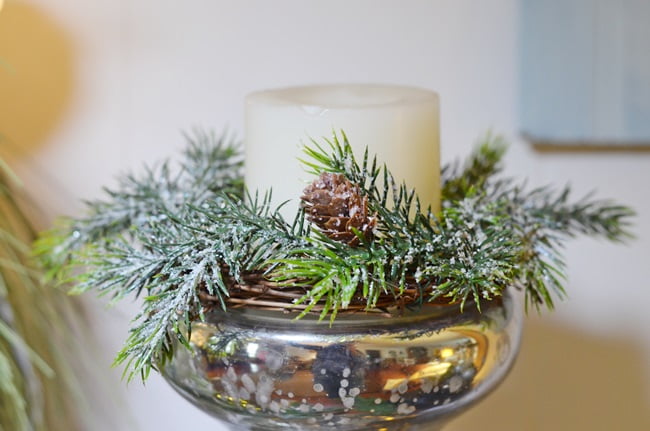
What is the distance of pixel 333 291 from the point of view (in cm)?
30

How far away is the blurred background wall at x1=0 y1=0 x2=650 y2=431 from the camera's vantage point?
1.92 feet

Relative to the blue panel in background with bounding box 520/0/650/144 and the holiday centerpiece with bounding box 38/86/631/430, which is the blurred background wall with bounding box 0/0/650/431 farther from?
the holiday centerpiece with bounding box 38/86/631/430

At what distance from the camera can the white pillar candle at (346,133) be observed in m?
0.36

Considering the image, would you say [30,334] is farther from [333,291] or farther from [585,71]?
[585,71]

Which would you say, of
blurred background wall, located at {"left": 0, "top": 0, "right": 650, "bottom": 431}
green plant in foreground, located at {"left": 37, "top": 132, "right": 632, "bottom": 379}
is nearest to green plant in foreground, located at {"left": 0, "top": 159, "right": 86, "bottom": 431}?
blurred background wall, located at {"left": 0, "top": 0, "right": 650, "bottom": 431}

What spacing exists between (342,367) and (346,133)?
11 cm

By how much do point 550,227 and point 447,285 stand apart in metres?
0.15

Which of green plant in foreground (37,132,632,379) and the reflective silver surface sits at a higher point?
green plant in foreground (37,132,632,379)

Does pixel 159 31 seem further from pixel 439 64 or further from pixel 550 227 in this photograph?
pixel 550 227

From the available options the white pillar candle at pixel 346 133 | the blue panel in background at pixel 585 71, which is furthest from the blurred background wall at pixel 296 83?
the white pillar candle at pixel 346 133

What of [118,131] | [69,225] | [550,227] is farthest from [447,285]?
[118,131]

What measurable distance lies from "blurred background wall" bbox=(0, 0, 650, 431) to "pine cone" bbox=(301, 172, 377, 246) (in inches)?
12.3

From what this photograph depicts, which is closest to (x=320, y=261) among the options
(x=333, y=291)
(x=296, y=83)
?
(x=333, y=291)

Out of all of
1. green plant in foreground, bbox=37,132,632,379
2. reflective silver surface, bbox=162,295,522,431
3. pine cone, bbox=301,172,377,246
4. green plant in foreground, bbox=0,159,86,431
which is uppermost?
pine cone, bbox=301,172,377,246
